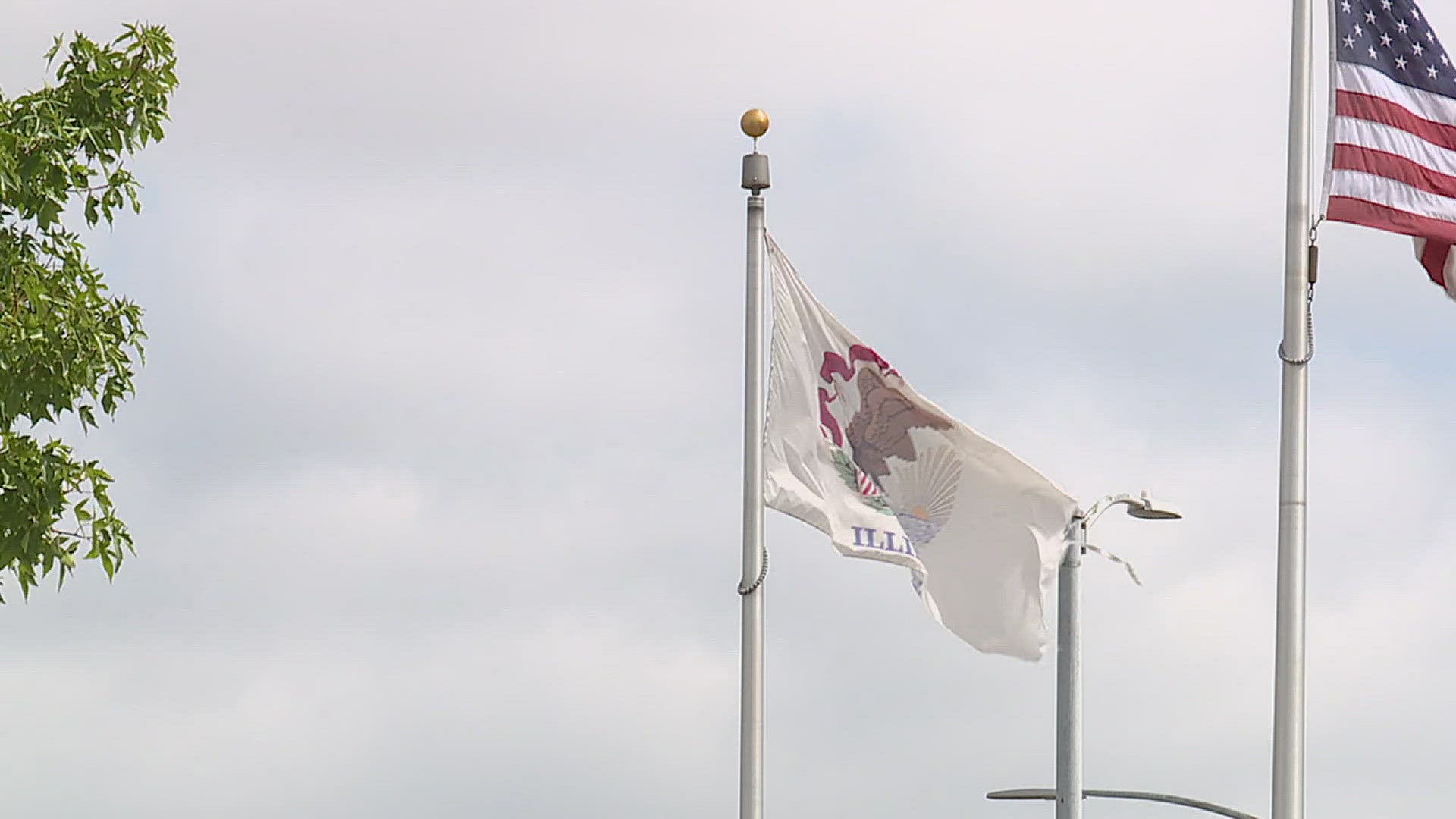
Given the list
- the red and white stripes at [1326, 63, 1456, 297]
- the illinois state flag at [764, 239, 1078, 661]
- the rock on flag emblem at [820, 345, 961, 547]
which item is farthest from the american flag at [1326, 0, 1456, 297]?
the rock on flag emblem at [820, 345, 961, 547]

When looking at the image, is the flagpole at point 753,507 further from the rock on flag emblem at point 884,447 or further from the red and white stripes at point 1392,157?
the red and white stripes at point 1392,157

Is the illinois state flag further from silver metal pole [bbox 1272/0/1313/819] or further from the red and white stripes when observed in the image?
the red and white stripes

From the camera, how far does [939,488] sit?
58.1 ft

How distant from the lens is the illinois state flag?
17562 mm

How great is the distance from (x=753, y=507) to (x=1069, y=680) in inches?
104

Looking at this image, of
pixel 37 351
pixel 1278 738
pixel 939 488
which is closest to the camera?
pixel 37 351

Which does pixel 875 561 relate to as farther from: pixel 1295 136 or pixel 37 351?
pixel 37 351

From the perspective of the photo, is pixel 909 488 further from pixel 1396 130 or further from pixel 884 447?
pixel 1396 130

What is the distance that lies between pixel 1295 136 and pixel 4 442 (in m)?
8.46

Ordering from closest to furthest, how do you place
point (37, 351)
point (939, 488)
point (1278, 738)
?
point (37, 351) < point (1278, 738) < point (939, 488)

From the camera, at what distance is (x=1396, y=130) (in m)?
16.3

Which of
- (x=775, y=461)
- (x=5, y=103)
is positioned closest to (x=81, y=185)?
(x=5, y=103)

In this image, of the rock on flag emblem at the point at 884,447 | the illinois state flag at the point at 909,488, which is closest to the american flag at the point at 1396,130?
the illinois state flag at the point at 909,488

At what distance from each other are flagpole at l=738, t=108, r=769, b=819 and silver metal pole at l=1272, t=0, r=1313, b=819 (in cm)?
352
